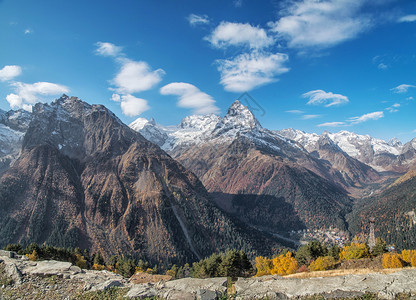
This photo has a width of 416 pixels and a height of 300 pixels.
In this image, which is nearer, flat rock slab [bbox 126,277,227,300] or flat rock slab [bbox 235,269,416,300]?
flat rock slab [bbox 235,269,416,300]

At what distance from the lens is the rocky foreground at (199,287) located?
92.3 feet

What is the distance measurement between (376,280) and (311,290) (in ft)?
28.2

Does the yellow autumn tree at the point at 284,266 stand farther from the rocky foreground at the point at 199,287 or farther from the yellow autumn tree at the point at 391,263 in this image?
the rocky foreground at the point at 199,287

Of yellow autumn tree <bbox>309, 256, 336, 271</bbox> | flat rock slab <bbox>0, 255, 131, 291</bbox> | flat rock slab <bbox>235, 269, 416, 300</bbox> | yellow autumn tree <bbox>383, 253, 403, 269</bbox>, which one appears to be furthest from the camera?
yellow autumn tree <bbox>309, 256, 336, 271</bbox>

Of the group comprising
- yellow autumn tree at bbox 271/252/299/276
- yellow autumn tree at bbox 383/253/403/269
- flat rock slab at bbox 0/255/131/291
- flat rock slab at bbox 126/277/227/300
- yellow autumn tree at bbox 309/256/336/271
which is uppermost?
yellow autumn tree at bbox 383/253/403/269

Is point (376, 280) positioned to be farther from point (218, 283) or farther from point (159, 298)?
point (159, 298)

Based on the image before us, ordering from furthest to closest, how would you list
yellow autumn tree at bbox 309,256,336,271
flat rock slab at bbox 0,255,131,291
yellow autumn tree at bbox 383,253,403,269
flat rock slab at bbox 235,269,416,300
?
1. yellow autumn tree at bbox 309,256,336,271
2. yellow autumn tree at bbox 383,253,403,269
3. flat rock slab at bbox 0,255,131,291
4. flat rock slab at bbox 235,269,416,300

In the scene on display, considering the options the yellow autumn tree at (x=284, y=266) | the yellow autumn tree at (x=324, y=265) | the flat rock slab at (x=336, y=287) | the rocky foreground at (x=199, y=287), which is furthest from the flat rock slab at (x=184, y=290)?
the yellow autumn tree at (x=284, y=266)

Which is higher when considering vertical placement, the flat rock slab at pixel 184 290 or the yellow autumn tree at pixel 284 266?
the flat rock slab at pixel 184 290

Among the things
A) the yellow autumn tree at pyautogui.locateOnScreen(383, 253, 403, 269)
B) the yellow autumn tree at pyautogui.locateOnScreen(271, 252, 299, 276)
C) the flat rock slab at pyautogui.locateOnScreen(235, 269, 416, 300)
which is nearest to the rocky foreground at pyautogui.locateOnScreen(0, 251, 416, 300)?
the flat rock slab at pyautogui.locateOnScreen(235, 269, 416, 300)

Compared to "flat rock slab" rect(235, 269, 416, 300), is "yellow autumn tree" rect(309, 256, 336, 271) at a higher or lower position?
lower

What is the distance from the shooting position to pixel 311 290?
1161 inches

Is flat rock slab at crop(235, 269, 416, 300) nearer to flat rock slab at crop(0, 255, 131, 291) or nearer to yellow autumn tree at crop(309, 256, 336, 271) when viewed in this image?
flat rock slab at crop(0, 255, 131, 291)

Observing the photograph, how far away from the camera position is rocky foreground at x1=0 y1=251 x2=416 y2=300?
92.3 ft
